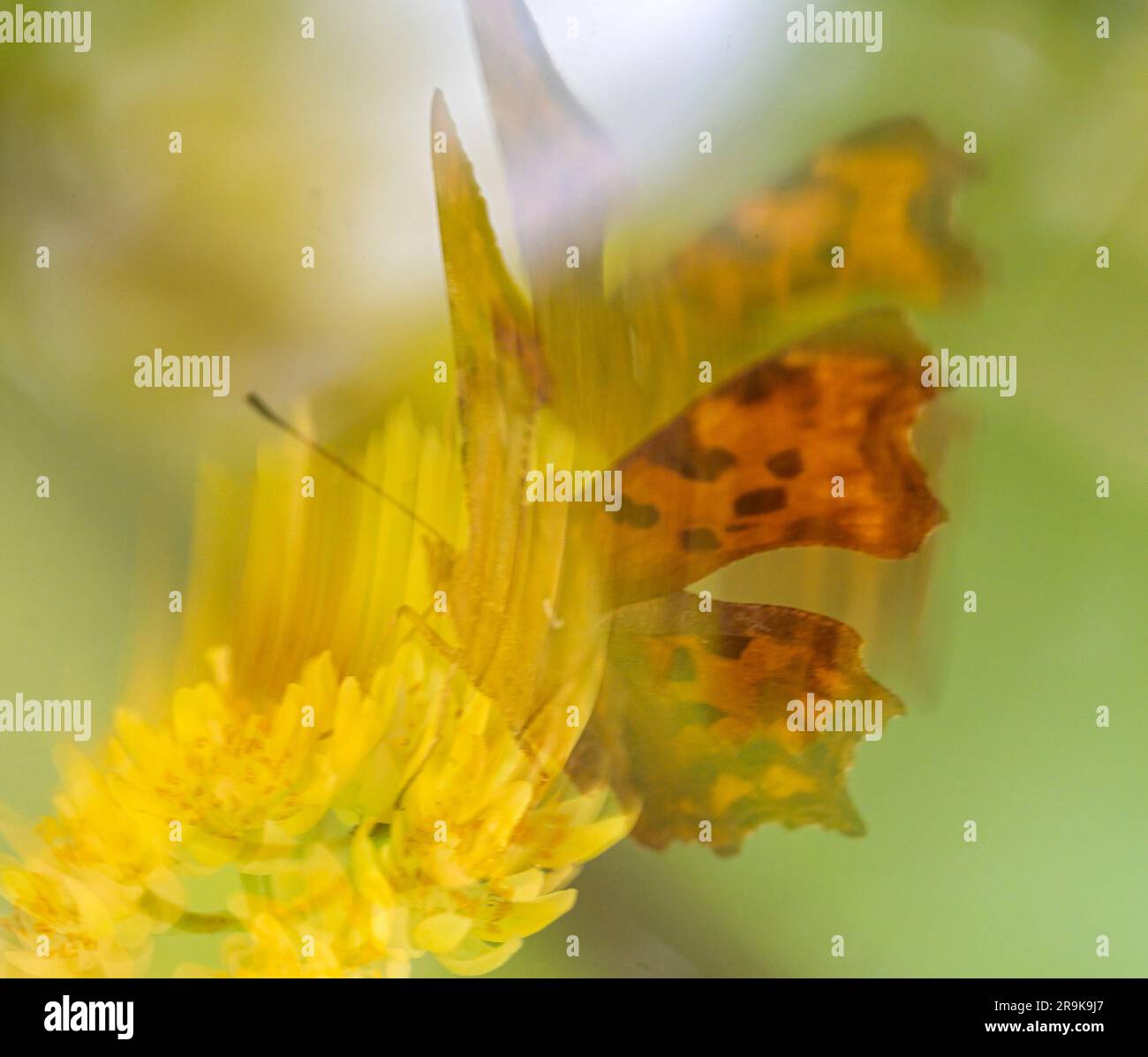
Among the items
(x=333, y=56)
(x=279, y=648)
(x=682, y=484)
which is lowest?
(x=279, y=648)

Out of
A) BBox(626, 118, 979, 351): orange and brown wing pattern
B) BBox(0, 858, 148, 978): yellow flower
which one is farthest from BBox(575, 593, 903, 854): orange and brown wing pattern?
BBox(0, 858, 148, 978): yellow flower

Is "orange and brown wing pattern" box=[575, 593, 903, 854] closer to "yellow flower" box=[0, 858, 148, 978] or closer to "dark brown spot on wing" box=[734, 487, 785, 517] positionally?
"dark brown spot on wing" box=[734, 487, 785, 517]

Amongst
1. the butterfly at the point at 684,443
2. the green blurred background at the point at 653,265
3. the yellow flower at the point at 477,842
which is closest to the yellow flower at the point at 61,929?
the green blurred background at the point at 653,265

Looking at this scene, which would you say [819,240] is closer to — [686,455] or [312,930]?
[686,455]

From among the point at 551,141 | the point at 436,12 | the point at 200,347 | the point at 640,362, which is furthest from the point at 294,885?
the point at 436,12

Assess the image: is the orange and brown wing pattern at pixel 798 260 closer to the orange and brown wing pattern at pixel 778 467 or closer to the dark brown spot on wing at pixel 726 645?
the orange and brown wing pattern at pixel 778 467

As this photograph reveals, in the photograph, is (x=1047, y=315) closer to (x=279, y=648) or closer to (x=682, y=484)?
(x=682, y=484)
